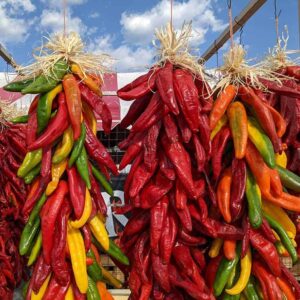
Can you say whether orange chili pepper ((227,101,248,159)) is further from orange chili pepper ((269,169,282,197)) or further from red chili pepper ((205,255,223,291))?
red chili pepper ((205,255,223,291))

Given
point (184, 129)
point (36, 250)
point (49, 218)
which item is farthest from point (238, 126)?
point (36, 250)

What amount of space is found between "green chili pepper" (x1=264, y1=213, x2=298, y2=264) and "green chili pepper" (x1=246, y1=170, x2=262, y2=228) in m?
0.15

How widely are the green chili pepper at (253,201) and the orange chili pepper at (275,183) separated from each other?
7cm

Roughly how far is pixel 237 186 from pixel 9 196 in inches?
80.9

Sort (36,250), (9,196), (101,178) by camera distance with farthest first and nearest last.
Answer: (9,196)
(101,178)
(36,250)

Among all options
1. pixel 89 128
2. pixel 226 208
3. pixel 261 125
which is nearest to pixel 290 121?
pixel 261 125

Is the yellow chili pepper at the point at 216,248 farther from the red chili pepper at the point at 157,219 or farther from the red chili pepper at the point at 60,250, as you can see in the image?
the red chili pepper at the point at 60,250

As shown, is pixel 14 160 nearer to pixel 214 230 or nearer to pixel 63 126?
pixel 63 126

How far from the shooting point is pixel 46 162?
1605 mm

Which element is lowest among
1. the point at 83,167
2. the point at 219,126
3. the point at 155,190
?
the point at 155,190

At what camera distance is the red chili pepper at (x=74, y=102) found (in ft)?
5.15

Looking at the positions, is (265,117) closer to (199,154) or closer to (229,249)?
(199,154)

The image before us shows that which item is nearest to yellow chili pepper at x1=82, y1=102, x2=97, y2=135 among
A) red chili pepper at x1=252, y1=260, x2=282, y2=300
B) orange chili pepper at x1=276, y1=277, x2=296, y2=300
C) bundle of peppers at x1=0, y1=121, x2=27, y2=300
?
red chili pepper at x1=252, y1=260, x2=282, y2=300

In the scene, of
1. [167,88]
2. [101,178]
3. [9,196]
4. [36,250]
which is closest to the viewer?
[167,88]
